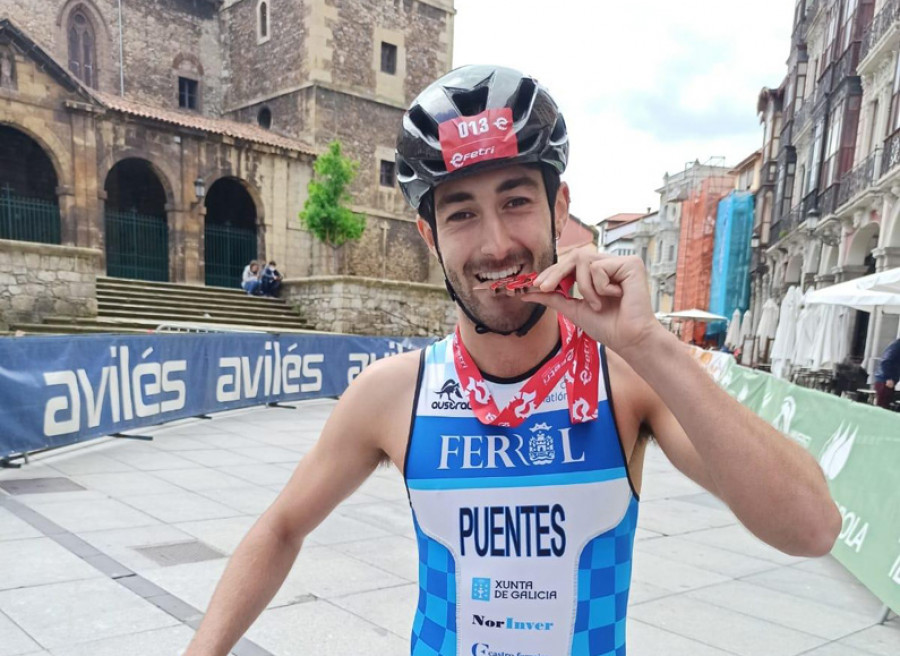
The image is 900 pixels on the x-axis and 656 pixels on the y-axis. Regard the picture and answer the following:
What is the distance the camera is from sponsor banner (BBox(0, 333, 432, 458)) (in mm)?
6867

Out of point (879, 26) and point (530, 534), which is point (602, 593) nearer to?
point (530, 534)

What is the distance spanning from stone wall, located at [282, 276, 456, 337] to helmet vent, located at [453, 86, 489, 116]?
17.2 meters

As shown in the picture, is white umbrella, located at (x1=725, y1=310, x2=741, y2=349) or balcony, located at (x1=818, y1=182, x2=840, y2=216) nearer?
balcony, located at (x1=818, y1=182, x2=840, y2=216)

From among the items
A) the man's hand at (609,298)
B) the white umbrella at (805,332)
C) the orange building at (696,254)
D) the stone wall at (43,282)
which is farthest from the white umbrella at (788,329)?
the orange building at (696,254)

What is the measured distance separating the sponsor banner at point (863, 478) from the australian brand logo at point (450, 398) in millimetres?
2750

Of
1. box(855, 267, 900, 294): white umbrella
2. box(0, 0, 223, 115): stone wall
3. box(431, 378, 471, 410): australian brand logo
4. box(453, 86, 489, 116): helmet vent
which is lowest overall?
box(431, 378, 471, 410): australian brand logo

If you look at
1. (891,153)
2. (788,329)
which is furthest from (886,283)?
(891,153)

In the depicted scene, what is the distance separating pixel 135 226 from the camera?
877 inches

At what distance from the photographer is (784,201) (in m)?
31.8

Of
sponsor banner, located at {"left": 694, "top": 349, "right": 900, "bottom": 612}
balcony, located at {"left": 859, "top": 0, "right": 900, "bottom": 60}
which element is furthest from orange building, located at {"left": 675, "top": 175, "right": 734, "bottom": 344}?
sponsor banner, located at {"left": 694, "top": 349, "right": 900, "bottom": 612}

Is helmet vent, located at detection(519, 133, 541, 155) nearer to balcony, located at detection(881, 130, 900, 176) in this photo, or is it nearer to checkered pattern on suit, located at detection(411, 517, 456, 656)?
checkered pattern on suit, located at detection(411, 517, 456, 656)

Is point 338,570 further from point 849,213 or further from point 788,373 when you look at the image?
point 849,213

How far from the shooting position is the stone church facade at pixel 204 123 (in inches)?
781

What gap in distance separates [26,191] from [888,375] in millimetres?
25757
